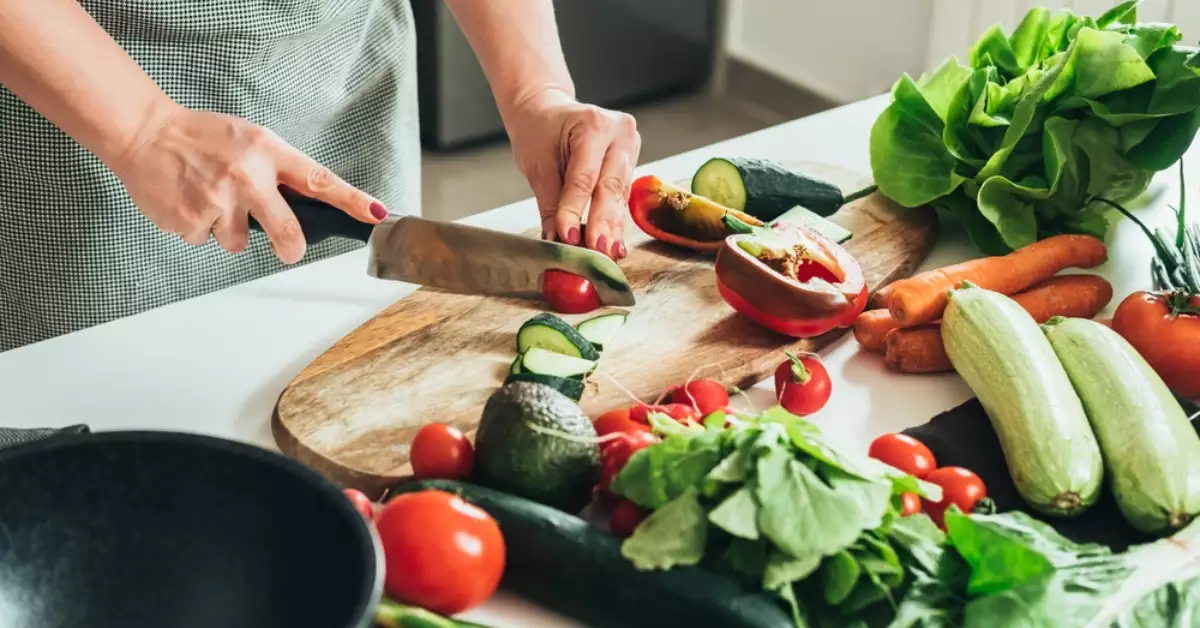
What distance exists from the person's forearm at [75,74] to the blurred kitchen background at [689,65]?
7.47 feet

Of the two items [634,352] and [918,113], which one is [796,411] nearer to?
[634,352]

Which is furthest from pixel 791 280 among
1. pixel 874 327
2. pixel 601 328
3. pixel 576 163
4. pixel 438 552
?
pixel 438 552

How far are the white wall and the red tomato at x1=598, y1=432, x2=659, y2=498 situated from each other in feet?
9.28

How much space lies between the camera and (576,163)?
60.2 inches

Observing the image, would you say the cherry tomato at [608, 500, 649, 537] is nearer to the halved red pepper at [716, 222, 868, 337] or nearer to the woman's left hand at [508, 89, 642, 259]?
the halved red pepper at [716, 222, 868, 337]

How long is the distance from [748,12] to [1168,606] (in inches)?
142

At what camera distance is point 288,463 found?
2.78 feet

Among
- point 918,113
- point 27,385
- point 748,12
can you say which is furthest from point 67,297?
point 748,12

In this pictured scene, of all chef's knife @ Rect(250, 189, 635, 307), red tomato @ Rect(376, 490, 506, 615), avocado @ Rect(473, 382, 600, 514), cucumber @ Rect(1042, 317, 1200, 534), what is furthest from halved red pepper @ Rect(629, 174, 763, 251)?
red tomato @ Rect(376, 490, 506, 615)

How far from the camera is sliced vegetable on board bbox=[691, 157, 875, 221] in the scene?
1572 mm

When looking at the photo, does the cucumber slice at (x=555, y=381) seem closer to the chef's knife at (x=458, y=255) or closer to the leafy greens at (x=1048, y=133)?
the chef's knife at (x=458, y=255)

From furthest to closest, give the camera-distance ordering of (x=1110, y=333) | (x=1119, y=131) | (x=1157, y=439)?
(x=1119, y=131) → (x=1110, y=333) → (x=1157, y=439)

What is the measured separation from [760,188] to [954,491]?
583 mm

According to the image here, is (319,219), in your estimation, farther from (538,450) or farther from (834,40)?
(834,40)
